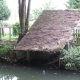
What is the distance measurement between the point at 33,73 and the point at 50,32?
2678 millimetres

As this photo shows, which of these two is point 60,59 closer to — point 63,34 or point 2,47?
point 63,34

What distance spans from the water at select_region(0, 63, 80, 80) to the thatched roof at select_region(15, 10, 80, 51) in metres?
1.18

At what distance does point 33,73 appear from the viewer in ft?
38.5

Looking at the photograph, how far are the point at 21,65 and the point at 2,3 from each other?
28.2 ft

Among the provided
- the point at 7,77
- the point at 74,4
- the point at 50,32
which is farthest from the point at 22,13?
the point at 74,4

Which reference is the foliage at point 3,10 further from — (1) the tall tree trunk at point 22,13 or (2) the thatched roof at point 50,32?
(2) the thatched roof at point 50,32

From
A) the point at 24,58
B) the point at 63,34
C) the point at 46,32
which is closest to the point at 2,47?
the point at 24,58

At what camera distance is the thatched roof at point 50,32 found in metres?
12.0

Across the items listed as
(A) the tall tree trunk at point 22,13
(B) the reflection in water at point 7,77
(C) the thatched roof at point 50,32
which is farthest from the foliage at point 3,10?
(B) the reflection in water at point 7,77

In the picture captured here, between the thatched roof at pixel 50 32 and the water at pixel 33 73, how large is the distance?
1181mm

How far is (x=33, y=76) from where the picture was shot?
11297 mm

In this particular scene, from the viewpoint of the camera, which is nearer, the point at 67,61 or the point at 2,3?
the point at 67,61

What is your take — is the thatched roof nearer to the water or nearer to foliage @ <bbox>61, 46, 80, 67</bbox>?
foliage @ <bbox>61, 46, 80, 67</bbox>

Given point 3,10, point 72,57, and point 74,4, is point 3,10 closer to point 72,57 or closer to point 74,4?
point 74,4
